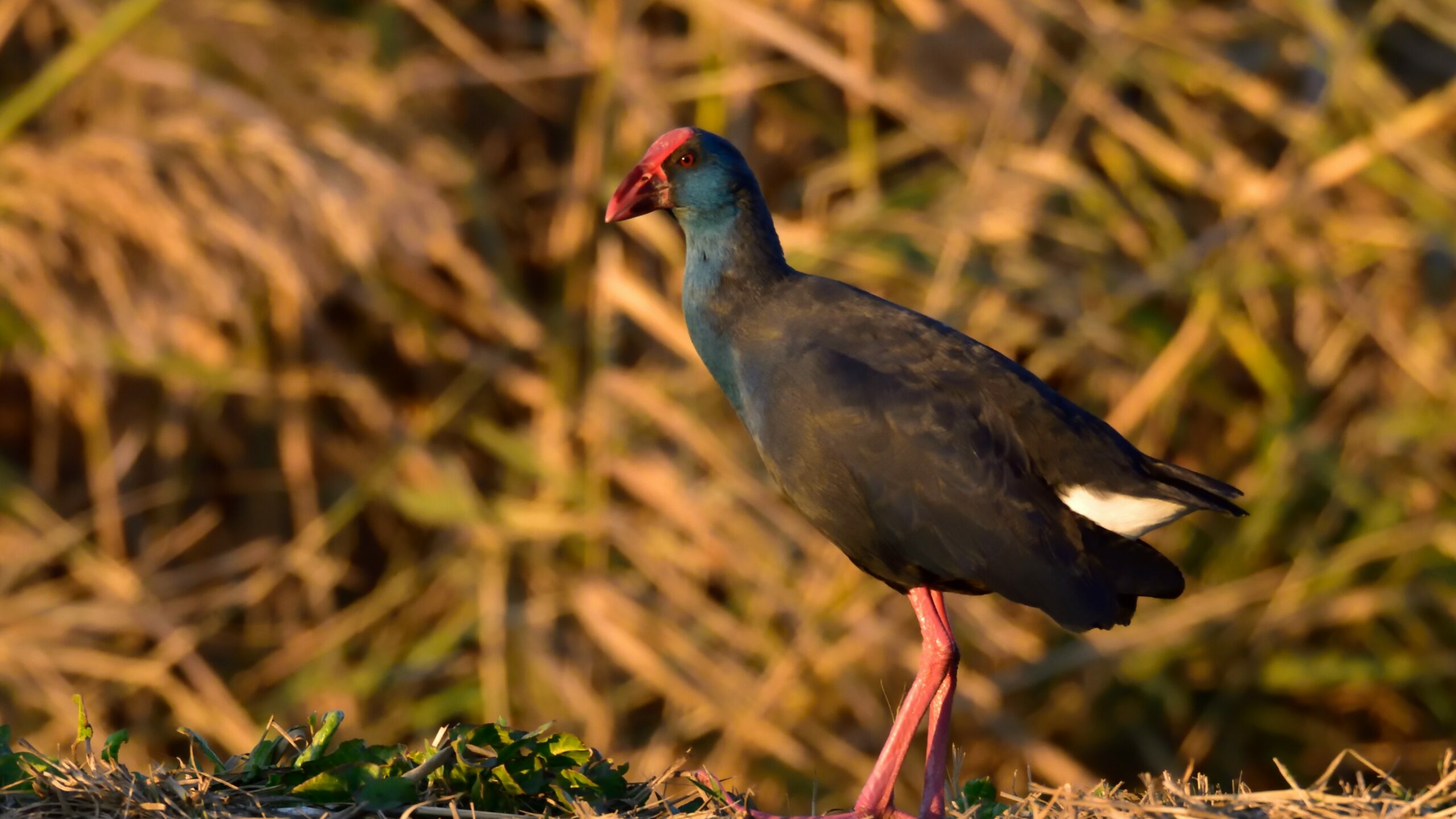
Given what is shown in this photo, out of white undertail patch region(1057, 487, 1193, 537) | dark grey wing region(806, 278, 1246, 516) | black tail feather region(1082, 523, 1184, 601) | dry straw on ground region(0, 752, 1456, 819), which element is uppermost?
dark grey wing region(806, 278, 1246, 516)

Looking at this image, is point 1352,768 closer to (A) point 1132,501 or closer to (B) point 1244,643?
(B) point 1244,643

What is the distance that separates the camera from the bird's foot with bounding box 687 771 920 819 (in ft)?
9.37

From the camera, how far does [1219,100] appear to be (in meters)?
6.73

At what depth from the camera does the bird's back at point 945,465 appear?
126 inches

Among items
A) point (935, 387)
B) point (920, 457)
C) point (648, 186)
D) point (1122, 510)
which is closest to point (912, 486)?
point (920, 457)

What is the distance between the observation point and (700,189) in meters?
3.51

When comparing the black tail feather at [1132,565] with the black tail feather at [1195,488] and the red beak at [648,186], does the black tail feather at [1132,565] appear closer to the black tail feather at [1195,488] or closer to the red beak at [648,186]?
the black tail feather at [1195,488]

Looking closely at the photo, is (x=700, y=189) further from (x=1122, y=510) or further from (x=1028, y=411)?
(x=1122, y=510)

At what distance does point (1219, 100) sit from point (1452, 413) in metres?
1.53

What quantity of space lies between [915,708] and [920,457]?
49 cm

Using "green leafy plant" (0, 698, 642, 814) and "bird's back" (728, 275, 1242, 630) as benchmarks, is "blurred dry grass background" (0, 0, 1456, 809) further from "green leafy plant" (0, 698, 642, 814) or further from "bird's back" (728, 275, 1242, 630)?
"green leafy plant" (0, 698, 642, 814)

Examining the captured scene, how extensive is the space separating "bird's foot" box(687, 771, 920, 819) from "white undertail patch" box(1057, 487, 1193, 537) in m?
0.69

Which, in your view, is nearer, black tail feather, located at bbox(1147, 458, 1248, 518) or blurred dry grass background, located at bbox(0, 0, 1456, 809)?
black tail feather, located at bbox(1147, 458, 1248, 518)

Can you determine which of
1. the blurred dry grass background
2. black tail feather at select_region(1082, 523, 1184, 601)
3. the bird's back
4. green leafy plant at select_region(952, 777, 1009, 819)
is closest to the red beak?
the bird's back
